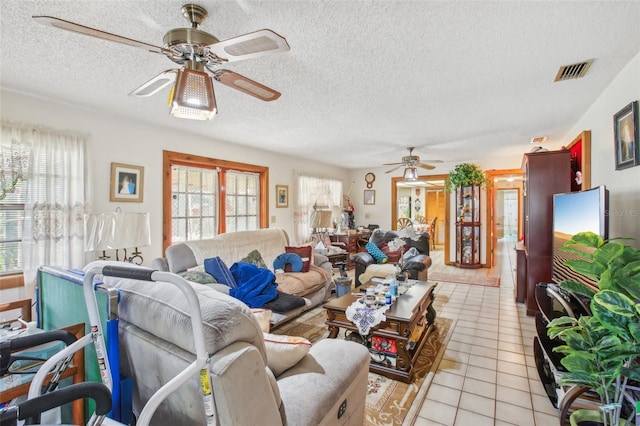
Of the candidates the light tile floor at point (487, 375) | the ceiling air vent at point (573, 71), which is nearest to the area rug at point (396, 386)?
the light tile floor at point (487, 375)

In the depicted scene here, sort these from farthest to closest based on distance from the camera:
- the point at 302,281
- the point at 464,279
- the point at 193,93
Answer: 1. the point at 464,279
2. the point at 302,281
3. the point at 193,93

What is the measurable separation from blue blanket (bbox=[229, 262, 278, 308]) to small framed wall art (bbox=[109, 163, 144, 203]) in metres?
1.46

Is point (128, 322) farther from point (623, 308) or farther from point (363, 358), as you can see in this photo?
point (623, 308)

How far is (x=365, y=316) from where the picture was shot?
7.75 feet

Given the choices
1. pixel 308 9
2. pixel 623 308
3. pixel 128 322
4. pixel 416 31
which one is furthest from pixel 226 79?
pixel 623 308

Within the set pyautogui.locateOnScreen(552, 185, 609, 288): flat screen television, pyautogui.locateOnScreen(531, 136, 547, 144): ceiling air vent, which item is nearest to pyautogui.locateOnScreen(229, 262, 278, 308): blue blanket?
→ pyautogui.locateOnScreen(552, 185, 609, 288): flat screen television

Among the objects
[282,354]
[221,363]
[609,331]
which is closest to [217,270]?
[282,354]

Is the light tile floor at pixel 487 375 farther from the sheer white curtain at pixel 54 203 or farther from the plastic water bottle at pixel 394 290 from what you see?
the sheer white curtain at pixel 54 203

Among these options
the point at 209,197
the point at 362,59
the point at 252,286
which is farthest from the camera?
the point at 209,197

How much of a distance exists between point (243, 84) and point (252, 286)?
6.44ft

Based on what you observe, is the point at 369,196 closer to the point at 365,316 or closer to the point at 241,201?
the point at 241,201

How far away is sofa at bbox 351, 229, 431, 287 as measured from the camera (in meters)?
4.33

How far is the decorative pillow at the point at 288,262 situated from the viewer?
12.8 ft

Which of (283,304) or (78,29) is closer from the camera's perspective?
(78,29)
